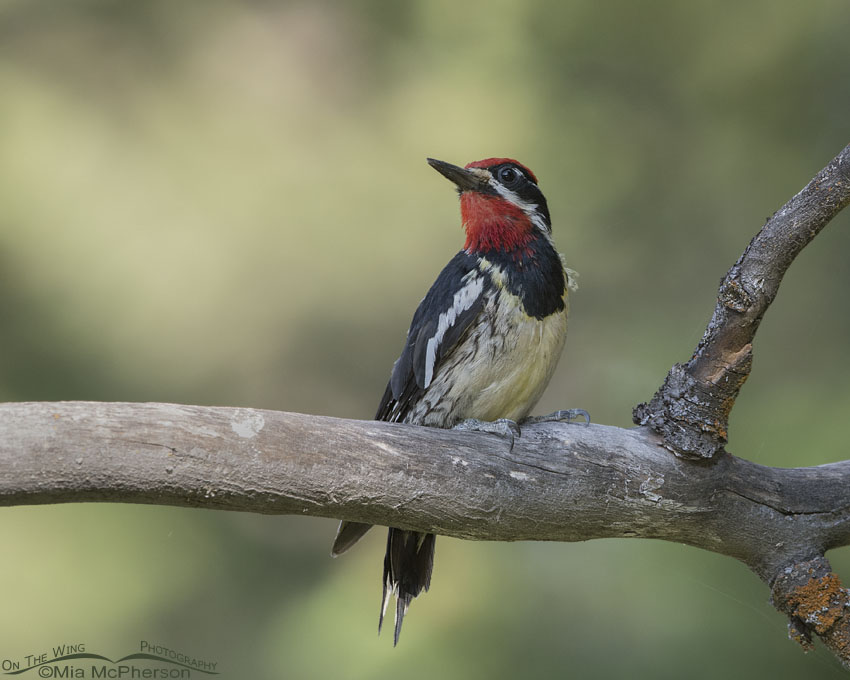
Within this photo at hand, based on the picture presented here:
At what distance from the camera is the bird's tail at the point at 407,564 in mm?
1730

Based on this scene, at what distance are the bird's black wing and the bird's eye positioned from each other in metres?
0.18

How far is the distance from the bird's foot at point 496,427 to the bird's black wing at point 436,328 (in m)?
0.12

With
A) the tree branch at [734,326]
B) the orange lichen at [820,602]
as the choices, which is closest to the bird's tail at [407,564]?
the tree branch at [734,326]

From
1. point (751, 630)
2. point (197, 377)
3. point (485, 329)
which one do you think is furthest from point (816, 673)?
point (197, 377)

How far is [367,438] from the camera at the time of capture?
52.1 inches

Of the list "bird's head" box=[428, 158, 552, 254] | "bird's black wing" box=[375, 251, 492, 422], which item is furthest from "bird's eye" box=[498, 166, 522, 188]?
"bird's black wing" box=[375, 251, 492, 422]

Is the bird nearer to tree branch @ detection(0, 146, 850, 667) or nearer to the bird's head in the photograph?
the bird's head

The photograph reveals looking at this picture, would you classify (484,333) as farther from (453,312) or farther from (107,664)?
(107,664)

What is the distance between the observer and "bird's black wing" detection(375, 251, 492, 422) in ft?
5.45

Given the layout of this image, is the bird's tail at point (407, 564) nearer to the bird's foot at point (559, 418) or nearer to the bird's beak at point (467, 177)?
the bird's foot at point (559, 418)

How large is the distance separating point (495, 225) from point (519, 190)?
0.11m

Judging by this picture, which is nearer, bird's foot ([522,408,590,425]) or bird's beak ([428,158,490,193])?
bird's foot ([522,408,590,425])

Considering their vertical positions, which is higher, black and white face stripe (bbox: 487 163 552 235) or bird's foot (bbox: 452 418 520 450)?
black and white face stripe (bbox: 487 163 552 235)

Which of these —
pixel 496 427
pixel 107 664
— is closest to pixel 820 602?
pixel 496 427
